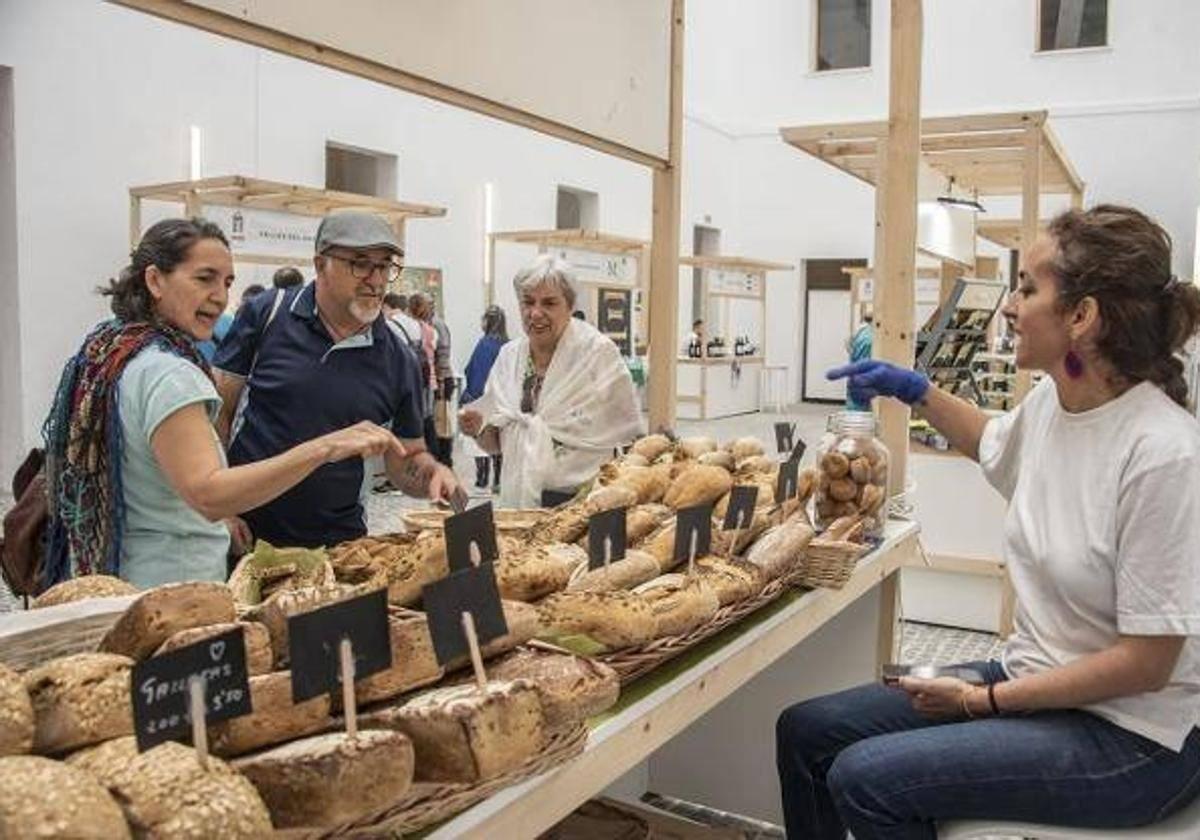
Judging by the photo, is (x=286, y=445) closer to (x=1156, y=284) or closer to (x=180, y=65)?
(x=1156, y=284)

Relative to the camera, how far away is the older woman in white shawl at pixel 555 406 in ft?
10.2

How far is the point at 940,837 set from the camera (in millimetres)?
1684

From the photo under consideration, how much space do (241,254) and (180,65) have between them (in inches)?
76.0

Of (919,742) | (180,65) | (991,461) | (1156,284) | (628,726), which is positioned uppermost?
(180,65)

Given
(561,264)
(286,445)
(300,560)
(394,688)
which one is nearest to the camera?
(394,688)

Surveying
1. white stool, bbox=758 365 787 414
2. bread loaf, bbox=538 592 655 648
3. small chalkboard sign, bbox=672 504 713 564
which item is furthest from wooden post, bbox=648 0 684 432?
white stool, bbox=758 365 787 414

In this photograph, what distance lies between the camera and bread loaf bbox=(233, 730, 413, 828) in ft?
2.94

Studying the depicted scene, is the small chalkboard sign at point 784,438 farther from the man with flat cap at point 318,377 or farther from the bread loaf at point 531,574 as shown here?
the bread loaf at point 531,574

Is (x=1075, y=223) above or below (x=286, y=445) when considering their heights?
above

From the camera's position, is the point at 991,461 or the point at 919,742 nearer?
the point at 919,742

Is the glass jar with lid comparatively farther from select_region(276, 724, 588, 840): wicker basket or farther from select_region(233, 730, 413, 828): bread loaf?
select_region(233, 730, 413, 828): bread loaf

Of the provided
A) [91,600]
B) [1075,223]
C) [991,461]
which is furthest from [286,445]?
[1075,223]

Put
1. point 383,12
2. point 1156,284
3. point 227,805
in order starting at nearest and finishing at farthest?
point 227,805, point 1156,284, point 383,12

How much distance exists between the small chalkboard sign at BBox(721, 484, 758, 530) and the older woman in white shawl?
1.21m
